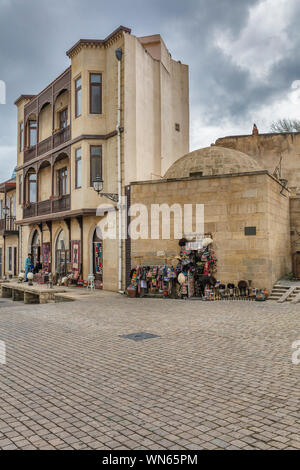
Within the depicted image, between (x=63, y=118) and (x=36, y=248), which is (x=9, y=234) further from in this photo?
(x=63, y=118)

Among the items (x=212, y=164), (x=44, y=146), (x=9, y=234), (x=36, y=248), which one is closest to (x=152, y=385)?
(x=212, y=164)

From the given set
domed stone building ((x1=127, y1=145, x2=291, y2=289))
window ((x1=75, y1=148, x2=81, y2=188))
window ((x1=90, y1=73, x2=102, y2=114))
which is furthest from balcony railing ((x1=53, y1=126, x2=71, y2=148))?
domed stone building ((x1=127, y1=145, x2=291, y2=289))

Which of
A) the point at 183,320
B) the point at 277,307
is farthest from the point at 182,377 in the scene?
the point at 277,307

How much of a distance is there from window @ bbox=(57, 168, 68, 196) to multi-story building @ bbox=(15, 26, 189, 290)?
6cm

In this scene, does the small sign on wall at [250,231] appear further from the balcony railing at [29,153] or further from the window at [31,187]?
the window at [31,187]

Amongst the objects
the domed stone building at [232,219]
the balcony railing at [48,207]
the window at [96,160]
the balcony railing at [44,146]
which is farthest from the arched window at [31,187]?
the domed stone building at [232,219]

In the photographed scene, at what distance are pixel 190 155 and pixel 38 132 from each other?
37.7ft

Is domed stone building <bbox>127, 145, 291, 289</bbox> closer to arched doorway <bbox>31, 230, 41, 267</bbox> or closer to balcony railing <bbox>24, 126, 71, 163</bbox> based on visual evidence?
balcony railing <bbox>24, 126, 71, 163</bbox>

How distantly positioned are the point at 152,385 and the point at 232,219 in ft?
33.0

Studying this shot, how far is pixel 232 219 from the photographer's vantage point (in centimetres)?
1456

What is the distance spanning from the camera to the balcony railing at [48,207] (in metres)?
20.9

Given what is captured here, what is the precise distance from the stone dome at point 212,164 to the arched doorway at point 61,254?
793 cm

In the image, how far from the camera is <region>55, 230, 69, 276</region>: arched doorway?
2203 centimetres

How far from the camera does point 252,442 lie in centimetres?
369
